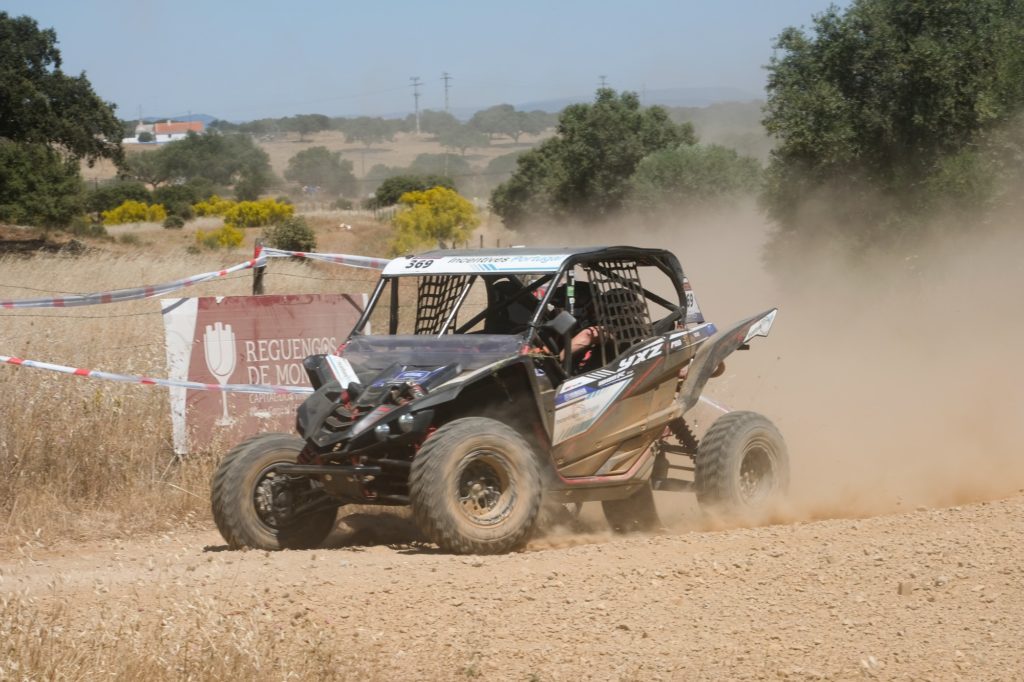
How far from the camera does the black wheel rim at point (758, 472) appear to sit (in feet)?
30.0

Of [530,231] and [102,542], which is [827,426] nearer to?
[102,542]

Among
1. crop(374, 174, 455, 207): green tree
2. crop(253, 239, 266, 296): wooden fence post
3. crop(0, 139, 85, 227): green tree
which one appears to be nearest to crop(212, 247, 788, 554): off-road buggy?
crop(253, 239, 266, 296): wooden fence post

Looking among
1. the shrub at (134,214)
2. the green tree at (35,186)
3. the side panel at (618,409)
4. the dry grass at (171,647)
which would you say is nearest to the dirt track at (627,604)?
the dry grass at (171,647)

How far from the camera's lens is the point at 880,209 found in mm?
23453

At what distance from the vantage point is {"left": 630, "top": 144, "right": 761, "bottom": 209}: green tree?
41062 mm

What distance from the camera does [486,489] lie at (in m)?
7.48

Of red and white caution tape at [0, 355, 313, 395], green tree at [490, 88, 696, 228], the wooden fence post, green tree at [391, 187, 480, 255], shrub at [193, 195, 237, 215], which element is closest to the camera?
red and white caution tape at [0, 355, 313, 395]

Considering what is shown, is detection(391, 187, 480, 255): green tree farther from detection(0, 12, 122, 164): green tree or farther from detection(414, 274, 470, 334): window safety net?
detection(414, 274, 470, 334): window safety net

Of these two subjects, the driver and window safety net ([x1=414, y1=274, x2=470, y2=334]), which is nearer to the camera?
the driver

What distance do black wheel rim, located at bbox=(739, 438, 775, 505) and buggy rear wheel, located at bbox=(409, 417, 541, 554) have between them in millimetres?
2219

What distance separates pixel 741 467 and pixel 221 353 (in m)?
4.70

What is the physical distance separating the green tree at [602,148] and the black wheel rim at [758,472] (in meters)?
38.5

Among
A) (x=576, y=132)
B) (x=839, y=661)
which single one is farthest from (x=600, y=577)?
(x=576, y=132)

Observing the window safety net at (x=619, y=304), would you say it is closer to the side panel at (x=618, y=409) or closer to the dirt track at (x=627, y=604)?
the side panel at (x=618, y=409)
